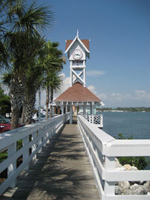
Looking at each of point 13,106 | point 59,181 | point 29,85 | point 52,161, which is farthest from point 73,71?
point 59,181

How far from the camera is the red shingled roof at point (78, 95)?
78.9 ft

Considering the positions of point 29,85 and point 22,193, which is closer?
point 22,193

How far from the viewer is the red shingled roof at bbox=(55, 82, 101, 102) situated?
24.1 m

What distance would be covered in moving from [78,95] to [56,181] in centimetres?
2022

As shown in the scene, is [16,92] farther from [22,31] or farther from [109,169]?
[109,169]

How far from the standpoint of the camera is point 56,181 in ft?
15.1

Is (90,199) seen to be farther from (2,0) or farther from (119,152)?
(2,0)

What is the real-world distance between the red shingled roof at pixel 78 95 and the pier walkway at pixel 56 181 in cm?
1732

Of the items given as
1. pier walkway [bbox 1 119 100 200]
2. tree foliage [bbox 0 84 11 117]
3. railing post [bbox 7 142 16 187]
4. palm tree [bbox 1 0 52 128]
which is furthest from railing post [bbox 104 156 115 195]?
tree foliage [bbox 0 84 11 117]

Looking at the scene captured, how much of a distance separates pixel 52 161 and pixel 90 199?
279 centimetres

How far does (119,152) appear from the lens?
2.86 m

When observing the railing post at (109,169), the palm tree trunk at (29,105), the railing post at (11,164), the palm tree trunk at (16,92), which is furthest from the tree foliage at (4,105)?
the railing post at (109,169)

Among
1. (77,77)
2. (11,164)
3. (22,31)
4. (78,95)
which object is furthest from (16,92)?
(77,77)

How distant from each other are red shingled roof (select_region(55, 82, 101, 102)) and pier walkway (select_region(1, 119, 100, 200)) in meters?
17.3
